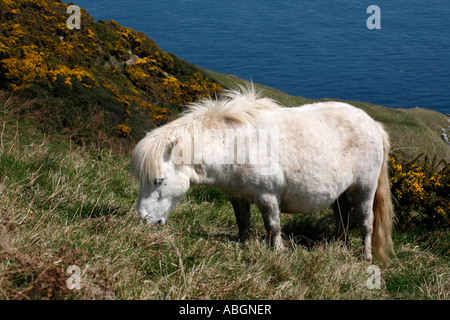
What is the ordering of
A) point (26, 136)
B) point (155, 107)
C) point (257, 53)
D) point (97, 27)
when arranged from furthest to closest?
point (257, 53)
point (97, 27)
point (155, 107)
point (26, 136)

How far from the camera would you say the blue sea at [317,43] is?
9871 centimetres

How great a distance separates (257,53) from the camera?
4584 inches

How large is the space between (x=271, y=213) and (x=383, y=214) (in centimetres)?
214

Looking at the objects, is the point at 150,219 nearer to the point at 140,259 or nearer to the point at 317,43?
the point at 140,259

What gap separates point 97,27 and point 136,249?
11970mm

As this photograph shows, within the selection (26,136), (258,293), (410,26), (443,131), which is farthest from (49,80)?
(410,26)

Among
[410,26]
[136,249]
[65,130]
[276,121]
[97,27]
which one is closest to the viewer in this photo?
[136,249]

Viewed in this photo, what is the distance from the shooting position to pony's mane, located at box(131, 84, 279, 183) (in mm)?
4766

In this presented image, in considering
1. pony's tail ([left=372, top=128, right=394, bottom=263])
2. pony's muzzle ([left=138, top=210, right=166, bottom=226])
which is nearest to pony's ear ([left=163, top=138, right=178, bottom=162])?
pony's muzzle ([left=138, top=210, right=166, bottom=226])

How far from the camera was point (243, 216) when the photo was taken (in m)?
5.65

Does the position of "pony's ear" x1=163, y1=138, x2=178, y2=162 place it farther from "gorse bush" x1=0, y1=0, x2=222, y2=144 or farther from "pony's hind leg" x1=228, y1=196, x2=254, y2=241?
"gorse bush" x1=0, y1=0, x2=222, y2=144

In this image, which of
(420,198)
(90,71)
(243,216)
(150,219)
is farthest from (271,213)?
(90,71)

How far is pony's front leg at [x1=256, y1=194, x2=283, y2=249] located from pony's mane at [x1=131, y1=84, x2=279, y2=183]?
3.17 feet

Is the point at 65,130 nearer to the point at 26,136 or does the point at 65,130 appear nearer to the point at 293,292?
the point at 26,136
